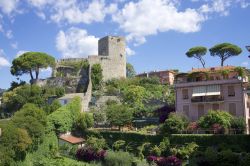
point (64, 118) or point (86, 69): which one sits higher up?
point (86, 69)

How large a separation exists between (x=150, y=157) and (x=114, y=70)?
33.7m

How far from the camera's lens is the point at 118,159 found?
36.1 metres

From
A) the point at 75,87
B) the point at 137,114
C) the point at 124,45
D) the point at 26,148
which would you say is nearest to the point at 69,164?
the point at 26,148

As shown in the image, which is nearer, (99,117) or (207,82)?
(207,82)

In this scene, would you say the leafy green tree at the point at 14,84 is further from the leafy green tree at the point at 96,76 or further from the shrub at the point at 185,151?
the shrub at the point at 185,151

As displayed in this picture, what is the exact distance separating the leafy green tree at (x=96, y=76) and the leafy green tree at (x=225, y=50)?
60.5 ft

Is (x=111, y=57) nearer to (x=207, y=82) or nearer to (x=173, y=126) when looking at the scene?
(x=207, y=82)

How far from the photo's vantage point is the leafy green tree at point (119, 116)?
44.8 metres

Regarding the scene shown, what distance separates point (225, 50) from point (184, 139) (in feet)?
100

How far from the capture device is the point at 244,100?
4009cm

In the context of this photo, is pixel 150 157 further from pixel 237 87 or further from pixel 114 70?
pixel 114 70

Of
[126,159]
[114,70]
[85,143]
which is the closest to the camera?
[126,159]

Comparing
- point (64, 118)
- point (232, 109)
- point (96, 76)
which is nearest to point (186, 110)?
point (232, 109)

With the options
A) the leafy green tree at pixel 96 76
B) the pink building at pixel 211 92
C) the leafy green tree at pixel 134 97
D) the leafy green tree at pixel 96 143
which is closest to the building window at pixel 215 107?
the pink building at pixel 211 92
